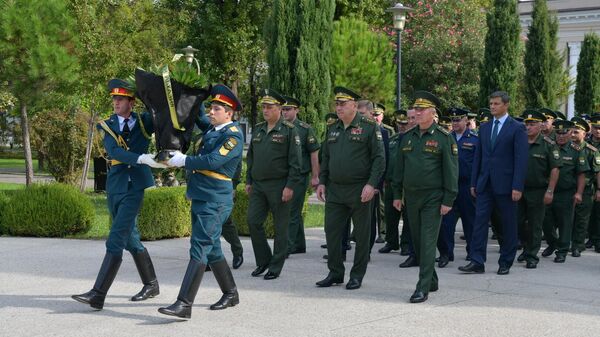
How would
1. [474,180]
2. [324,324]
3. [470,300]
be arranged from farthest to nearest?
[474,180], [470,300], [324,324]

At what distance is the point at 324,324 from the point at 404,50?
1038 inches

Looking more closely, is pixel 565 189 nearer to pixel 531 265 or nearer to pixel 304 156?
pixel 531 265

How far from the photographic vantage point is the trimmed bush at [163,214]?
40.2 ft

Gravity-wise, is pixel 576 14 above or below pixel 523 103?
above

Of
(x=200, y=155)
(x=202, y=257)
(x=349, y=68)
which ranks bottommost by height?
(x=202, y=257)

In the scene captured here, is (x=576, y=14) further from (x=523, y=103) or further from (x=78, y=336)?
(x=78, y=336)

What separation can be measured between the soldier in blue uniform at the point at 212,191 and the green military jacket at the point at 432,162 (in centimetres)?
189

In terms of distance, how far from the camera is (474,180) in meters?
9.82

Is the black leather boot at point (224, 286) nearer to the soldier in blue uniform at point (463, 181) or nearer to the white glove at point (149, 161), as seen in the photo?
the white glove at point (149, 161)

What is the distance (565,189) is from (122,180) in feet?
20.5

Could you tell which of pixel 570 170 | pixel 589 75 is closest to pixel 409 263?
pixel 570 170

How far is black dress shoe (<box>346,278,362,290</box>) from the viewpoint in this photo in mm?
8352

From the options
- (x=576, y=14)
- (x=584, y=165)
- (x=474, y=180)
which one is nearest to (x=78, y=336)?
(x=474, y=180)

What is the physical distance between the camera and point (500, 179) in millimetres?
9430
